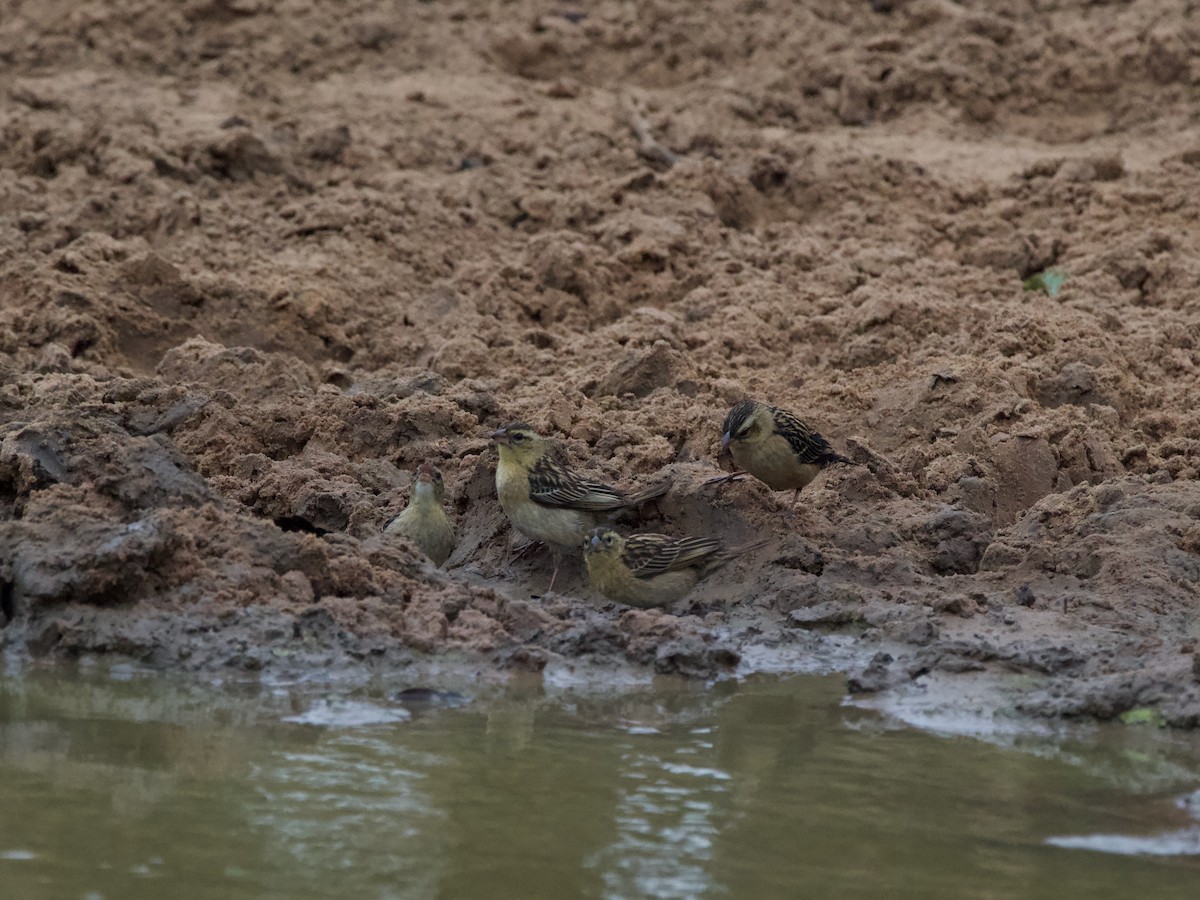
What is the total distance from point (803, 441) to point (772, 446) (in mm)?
187

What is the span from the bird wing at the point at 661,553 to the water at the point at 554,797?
1.02 m

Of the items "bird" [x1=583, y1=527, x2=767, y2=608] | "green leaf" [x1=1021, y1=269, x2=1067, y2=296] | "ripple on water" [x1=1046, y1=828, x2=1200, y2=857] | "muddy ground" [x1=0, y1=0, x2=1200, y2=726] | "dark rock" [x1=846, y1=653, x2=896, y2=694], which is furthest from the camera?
"green leaf" [x1=1021, y1=269, x2=1067, y2=296]

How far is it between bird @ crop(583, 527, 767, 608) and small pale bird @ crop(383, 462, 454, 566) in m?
0.78

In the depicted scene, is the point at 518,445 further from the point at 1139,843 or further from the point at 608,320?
the point at 1139,843

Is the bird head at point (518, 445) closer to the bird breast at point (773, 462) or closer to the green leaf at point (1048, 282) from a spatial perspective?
the bird breast at point (773, 462)

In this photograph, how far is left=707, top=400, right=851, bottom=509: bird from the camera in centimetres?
872

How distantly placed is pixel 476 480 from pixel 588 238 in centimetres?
381

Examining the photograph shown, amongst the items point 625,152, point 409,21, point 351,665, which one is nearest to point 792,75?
point 625,152

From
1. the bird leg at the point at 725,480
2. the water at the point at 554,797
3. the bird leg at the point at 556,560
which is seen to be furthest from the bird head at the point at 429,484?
the water at the point at 554,797

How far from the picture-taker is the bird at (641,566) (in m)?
8.40

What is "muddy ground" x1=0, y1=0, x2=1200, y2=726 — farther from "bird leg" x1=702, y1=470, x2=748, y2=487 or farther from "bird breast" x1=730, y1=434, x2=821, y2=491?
"bird breast" x1=730, y1=434, x2=821, y2=491

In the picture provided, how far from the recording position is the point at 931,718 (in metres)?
7.01

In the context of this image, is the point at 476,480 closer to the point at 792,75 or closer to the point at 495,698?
the point at 495,698

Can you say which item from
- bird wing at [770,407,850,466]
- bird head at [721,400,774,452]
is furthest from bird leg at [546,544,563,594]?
bird wing at [770,407,850,466]
